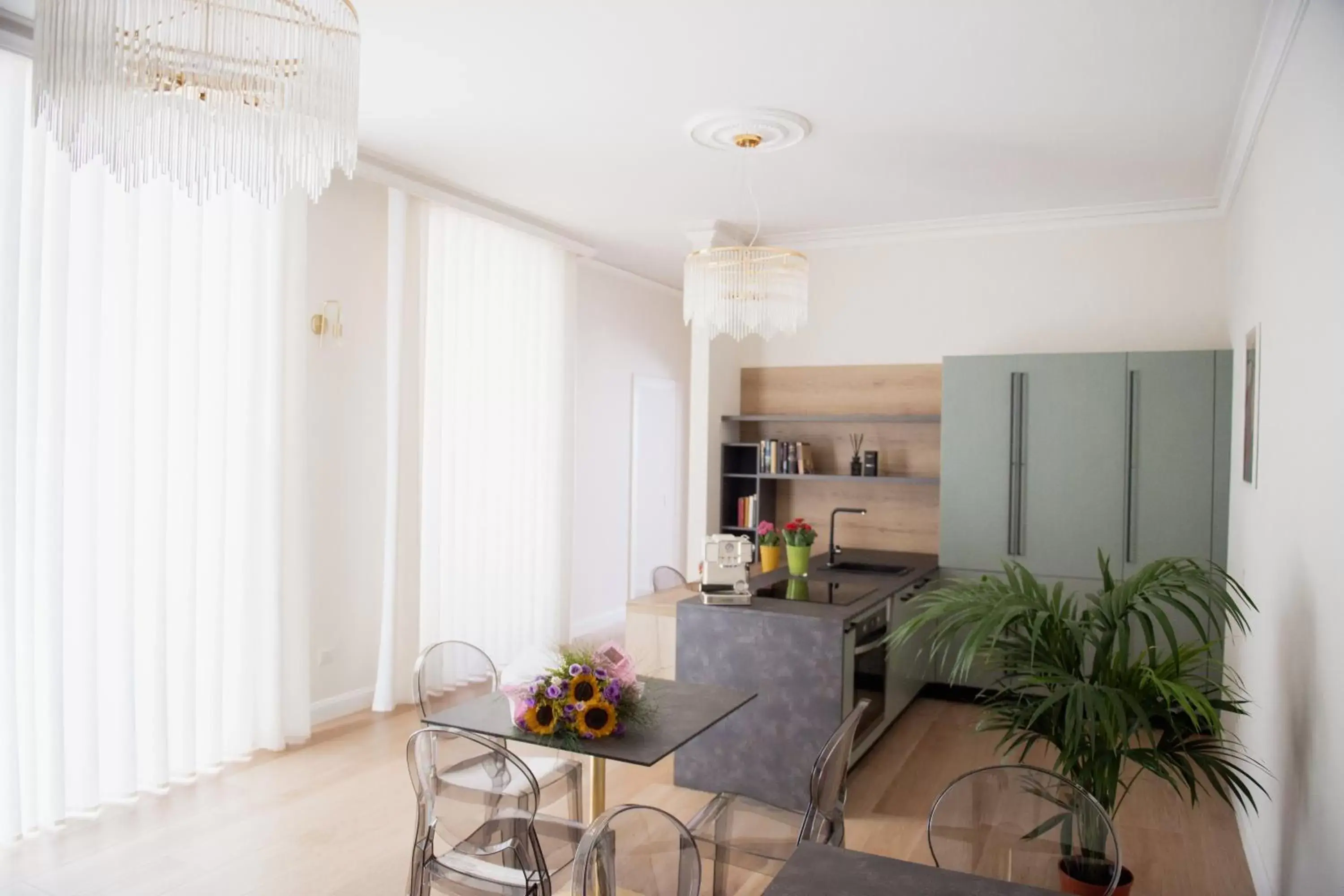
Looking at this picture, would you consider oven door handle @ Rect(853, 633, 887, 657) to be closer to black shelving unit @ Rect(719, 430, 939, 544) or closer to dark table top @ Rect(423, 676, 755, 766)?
dark table top @ Rect(423, 676, 755, 766)

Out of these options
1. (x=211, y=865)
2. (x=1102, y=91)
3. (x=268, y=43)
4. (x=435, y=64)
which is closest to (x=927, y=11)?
(x=1102, y=91)

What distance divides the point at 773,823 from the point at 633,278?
5.59 metres

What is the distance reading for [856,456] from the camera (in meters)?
5.98

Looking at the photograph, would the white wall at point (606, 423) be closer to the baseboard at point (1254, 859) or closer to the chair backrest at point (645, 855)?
the baseboard at point (1254, 859)

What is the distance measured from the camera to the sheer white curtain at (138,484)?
10.7 feet

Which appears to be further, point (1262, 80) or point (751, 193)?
point (751, 193)

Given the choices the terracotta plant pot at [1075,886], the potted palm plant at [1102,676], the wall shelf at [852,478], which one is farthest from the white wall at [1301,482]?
the wall shelf at [852,478]

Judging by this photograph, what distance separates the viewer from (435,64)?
3461mm

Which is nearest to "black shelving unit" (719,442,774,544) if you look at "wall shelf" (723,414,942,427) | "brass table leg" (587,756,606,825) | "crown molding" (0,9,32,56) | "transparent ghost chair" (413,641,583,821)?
"wall shelf" (723,414,942,427)

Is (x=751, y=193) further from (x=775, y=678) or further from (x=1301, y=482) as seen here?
(x=1301, y=482)

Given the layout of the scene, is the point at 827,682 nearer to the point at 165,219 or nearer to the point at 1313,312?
the point at 1313,312

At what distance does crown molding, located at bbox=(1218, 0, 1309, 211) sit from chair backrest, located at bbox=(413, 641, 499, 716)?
10.2 feet

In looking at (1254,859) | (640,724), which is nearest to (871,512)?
(1254,859)

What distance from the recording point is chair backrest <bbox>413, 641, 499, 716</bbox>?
10.2ft
